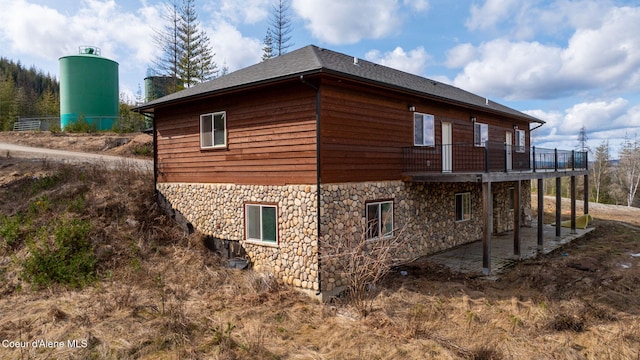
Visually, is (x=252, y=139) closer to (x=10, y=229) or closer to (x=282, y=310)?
(x=282, y=310)

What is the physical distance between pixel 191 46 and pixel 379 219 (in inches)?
1056

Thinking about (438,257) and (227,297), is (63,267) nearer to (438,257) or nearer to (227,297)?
(227,297)

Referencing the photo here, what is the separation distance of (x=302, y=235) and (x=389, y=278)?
8.96ft

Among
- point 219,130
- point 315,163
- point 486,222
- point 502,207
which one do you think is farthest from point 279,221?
point 502,207

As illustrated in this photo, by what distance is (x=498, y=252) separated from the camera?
12.6 metres

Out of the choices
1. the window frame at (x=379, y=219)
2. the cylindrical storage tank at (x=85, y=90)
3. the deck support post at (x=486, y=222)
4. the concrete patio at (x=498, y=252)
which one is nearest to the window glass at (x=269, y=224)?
the window frame at (x=379, y=219)

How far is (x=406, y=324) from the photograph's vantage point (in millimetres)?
6938

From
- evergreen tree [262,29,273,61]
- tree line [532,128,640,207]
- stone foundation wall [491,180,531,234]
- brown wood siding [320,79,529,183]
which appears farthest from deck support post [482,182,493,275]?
tree line [532,128,640,207]

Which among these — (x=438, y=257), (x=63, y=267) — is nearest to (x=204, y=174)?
(x=63, y=267)

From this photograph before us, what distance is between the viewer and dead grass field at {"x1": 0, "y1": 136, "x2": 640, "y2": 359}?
6.21 meters

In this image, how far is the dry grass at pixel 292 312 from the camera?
6.20 metres

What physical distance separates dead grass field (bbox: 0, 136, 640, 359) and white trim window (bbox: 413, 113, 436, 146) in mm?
3800

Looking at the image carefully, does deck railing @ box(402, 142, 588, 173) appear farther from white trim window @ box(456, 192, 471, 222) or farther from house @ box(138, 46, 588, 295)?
white trim window @ box(456, 192, 471, 222)

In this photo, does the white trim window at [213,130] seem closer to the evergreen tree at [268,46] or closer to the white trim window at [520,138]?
the white trim window at [520,138]
